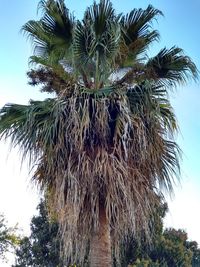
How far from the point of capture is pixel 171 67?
6363mm

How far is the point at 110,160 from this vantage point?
5.53 meters

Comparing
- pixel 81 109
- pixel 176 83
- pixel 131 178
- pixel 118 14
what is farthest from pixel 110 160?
pixel 118 14

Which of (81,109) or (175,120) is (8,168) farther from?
(175,120)

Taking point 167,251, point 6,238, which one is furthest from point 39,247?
point 167,251

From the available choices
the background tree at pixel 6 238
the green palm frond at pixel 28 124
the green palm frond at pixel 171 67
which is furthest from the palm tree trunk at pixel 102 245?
the background tree at pixel 6 238

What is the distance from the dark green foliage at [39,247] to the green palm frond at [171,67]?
14.2 meters

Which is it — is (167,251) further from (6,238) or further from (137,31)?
(137,31)

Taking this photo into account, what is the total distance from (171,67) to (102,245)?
107 inches

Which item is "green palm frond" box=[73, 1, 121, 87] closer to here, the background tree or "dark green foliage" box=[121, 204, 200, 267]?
Result: the background tree

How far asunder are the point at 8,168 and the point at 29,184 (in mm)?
458

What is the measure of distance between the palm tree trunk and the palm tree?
0.01 m

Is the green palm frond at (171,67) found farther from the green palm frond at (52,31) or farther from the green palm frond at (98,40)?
the green palm frond at (52,31)

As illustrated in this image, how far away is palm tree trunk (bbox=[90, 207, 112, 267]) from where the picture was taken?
542 cm

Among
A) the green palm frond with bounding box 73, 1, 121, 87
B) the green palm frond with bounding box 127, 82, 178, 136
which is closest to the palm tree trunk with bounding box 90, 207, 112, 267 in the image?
the green palm frond with bounding box 127, 82, 178, 136
